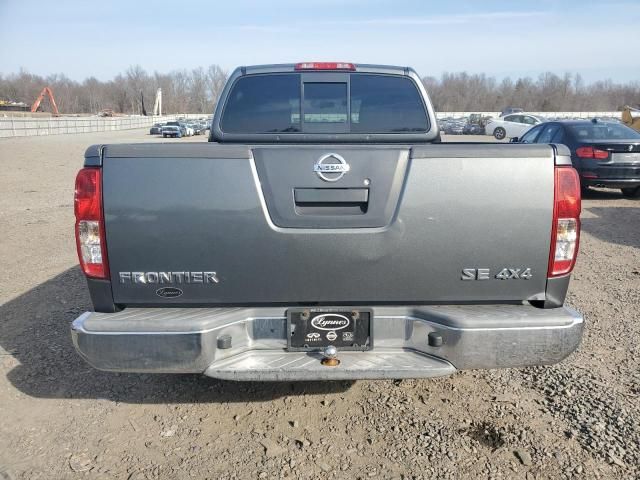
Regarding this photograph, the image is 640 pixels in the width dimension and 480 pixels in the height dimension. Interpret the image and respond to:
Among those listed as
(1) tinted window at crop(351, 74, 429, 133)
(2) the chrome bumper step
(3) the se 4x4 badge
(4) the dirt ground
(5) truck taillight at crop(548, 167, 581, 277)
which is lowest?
(4) the dirt ground

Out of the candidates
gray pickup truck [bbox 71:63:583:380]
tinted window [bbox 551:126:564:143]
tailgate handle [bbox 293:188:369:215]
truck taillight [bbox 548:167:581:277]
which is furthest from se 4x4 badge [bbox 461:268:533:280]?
tinted window [bbox 551:126:564:143]

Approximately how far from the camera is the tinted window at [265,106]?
3887 mm

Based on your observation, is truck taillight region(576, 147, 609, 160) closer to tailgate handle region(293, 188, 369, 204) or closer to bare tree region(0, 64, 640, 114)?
tailgate handle region(293, 188, 369, 204)

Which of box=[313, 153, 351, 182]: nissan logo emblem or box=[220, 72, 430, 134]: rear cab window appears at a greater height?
box=[220, 72, 430, 134]: rear cab window

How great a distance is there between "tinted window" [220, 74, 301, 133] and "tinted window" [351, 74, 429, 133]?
Answer: 0.48m

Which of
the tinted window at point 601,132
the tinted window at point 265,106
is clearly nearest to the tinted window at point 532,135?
the tinted window at point 601,132

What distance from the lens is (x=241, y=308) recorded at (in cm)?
261

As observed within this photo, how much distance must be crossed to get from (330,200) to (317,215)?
3.9 inches

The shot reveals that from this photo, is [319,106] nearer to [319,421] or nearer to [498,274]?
[498,274]

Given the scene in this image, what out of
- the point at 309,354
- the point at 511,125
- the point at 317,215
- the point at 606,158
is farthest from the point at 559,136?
the point at 511,125

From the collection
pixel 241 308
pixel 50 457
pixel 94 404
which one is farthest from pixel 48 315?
pixel 241 308

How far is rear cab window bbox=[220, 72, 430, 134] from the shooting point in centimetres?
391

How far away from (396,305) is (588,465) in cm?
131

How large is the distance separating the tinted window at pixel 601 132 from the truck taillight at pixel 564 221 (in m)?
8.68
